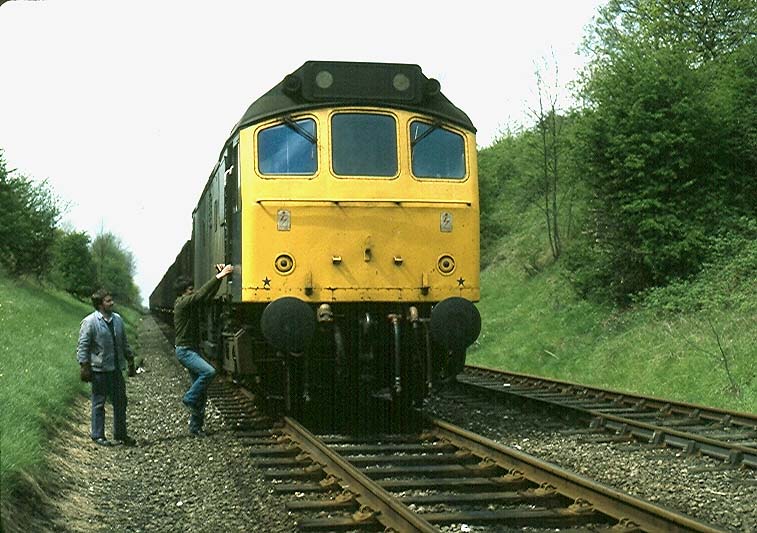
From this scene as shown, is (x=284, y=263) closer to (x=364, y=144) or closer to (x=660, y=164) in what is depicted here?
(x=364, y=144)

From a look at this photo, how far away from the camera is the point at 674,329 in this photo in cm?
1617

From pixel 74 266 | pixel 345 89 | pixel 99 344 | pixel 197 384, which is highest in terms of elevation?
pixel 74 266

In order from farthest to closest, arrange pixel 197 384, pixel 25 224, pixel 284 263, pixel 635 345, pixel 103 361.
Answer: pixel 25 224 → pixel 635 345 → pixel 197 384 → pixel 103 361 → pixel 284 263

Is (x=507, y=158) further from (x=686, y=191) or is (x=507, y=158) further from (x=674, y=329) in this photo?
(x=674, y=329)

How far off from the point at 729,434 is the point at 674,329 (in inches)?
275

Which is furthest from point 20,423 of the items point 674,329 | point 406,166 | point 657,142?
point 657,142

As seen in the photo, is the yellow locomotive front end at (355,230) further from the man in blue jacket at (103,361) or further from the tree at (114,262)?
the tree at (114,262)

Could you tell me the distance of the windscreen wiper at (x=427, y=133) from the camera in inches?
392

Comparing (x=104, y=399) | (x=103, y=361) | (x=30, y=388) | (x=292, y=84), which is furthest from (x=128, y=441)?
(x=292, y=84)

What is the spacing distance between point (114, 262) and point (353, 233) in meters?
91.9

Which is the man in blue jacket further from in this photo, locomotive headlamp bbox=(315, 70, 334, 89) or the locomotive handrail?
locomotive headlamp bbox=(315, 70, 334, 89)

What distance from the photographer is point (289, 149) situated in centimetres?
968

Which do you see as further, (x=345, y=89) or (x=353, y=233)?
(x=345, y=89)

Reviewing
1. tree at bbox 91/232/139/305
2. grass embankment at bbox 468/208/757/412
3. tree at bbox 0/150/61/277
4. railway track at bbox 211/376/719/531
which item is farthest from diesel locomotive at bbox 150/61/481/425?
tree at bbox 91/232/139/305
